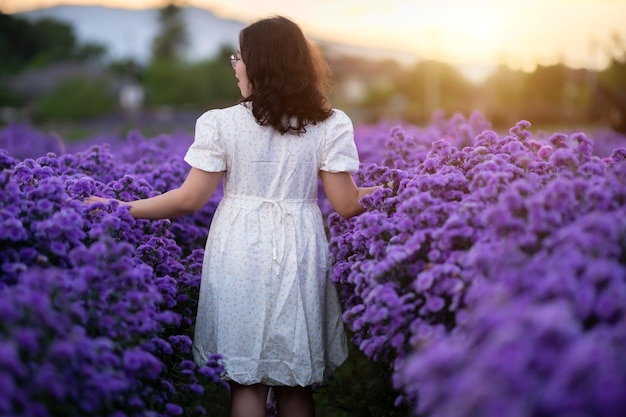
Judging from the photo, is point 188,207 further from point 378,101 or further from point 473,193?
point 378,101

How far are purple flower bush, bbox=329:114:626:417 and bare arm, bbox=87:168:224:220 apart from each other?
0.77 meters

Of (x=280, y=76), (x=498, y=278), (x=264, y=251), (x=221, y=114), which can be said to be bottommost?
(x=264, y=251)

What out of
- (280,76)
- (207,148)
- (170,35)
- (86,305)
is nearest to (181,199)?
(207,148)

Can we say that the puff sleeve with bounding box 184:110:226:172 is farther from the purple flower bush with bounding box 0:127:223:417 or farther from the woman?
the purple flower bush with bounding box 0:127:223:417

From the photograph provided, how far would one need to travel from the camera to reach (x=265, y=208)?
3746mm

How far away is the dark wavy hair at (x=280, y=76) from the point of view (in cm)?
366

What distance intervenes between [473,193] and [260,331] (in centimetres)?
125

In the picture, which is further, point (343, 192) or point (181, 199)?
point (343, 192)

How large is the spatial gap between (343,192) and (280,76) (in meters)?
0.68

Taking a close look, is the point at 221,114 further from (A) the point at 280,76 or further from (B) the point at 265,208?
A: (B) the point at 265,208

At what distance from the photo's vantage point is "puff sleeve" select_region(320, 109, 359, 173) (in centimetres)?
372

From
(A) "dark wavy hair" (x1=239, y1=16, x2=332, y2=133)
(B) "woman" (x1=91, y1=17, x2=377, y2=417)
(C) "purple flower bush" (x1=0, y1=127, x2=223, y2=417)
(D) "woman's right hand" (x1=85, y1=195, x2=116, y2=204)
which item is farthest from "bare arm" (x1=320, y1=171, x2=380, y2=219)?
(D) "woman's right hand" (x1=85, y1=195, x2=116, y2=204)

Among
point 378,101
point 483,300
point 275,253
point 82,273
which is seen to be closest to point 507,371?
point 483,300

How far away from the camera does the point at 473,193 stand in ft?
10.6
